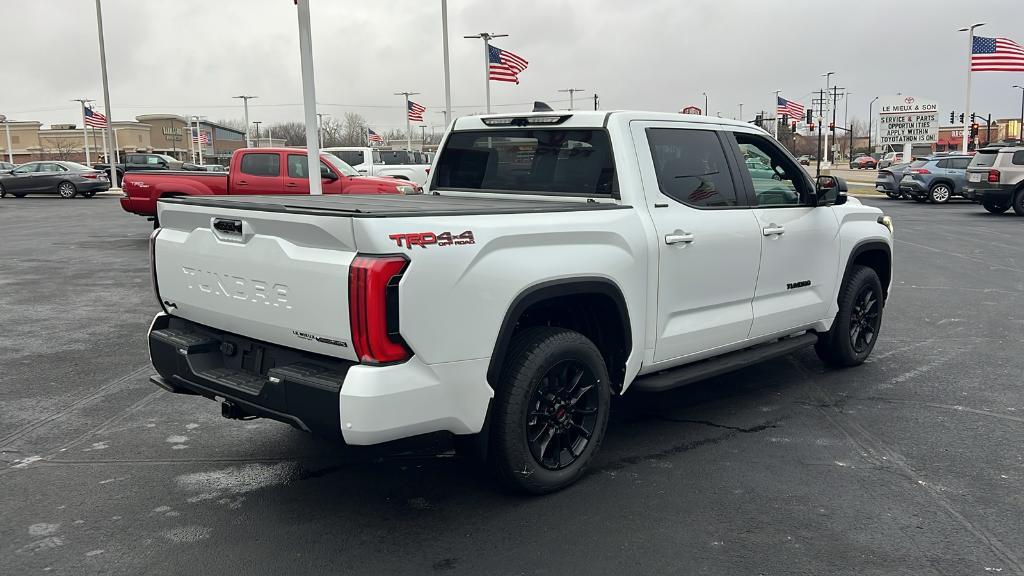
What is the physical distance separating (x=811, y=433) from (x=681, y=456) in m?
0.98

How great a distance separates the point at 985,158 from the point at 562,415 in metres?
21.6

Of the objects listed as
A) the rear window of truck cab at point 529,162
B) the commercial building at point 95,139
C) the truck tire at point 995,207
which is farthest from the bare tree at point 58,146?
the rear window of truck cab at point 529,162

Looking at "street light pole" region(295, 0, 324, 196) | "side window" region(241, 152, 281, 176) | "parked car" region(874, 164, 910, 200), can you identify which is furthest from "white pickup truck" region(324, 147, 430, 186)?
"parked car" region(874, 164, 910, 200)

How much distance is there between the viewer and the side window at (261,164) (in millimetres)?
16781

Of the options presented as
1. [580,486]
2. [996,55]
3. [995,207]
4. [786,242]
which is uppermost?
[996,55]

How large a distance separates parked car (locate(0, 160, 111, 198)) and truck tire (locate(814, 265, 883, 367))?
33.3 metres

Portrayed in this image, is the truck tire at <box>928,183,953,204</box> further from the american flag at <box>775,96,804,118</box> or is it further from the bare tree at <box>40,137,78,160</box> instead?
the bare tree at <box>40,137,78,160</box>

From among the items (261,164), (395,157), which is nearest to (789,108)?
(395,157)

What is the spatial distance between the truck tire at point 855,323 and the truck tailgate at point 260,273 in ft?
14.1

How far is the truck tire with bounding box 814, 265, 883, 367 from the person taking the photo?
6324mm

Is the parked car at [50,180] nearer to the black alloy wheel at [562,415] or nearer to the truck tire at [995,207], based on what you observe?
the truck tire at [995,207]

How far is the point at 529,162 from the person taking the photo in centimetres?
524

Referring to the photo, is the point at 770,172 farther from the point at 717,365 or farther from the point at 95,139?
the point at 95,139

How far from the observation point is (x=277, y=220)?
357 centimetres
